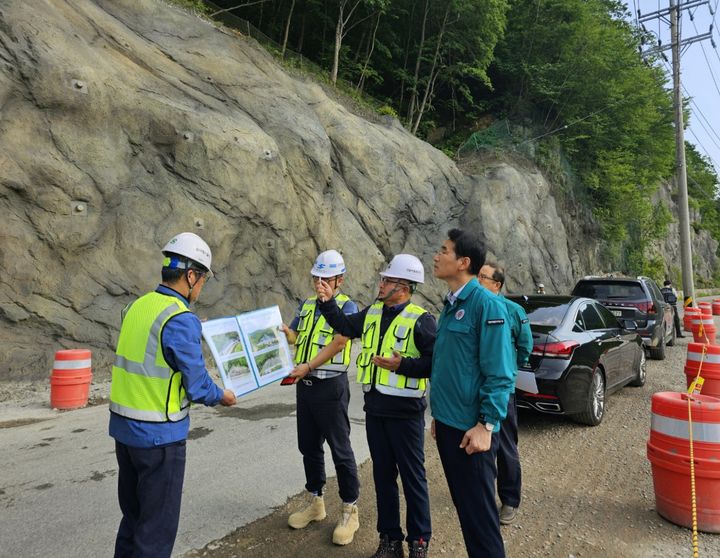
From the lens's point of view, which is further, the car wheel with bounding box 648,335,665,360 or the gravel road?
the car wheel with bounding box 648,335,665,360

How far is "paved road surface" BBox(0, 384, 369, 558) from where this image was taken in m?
3.38

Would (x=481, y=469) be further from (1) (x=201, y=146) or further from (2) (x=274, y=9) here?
(2) (x=274, y=9)

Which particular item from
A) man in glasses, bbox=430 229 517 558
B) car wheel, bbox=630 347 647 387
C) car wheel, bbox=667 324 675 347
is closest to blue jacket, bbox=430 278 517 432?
man in glasses, bbox=430 229 517 558

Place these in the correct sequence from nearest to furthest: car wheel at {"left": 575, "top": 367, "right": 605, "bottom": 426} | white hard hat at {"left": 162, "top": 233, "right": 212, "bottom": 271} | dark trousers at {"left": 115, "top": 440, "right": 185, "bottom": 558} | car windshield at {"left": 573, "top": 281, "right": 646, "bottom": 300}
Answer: dark trousers at {"left": 115, "top": 440, "right": 185, "bottom": 558} → white hard hat at {"left": 162, "top": 233, "right": 212, "bottom": 271} → car wheel at {"left": 575, "top": 367, "right": 605, "bottom": 426} → car windshield at {"left": 573, "top": 281, "right": 646, "bottom": 300}

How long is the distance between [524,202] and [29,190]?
20.6 meters

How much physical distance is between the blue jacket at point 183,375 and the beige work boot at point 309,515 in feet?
5.17

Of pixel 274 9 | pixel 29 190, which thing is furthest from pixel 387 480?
pixel 274 9

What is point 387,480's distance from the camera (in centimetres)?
311

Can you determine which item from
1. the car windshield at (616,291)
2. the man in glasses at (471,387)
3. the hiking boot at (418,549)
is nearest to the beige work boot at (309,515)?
the hiking boot at (418,549)

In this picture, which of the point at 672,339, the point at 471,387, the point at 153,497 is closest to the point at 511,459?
the point at 471,387

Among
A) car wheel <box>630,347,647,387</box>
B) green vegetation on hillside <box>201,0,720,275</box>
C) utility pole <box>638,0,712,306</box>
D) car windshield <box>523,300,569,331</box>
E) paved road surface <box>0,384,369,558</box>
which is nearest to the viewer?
paved road surface <box>0,384,369,558</box>

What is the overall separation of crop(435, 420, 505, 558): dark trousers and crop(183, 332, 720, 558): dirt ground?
0.98 metres

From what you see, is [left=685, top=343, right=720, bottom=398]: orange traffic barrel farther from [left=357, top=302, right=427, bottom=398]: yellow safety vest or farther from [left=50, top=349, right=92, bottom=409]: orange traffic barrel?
[left=50, top=349, right=92, bottom=409]: orange traffic barrel

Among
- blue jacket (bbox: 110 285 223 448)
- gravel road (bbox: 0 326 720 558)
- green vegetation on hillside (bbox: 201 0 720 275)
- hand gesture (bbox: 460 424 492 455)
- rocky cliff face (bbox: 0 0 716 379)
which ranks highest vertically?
green vegetation on hillside (bbox: 201 0 720 275)
